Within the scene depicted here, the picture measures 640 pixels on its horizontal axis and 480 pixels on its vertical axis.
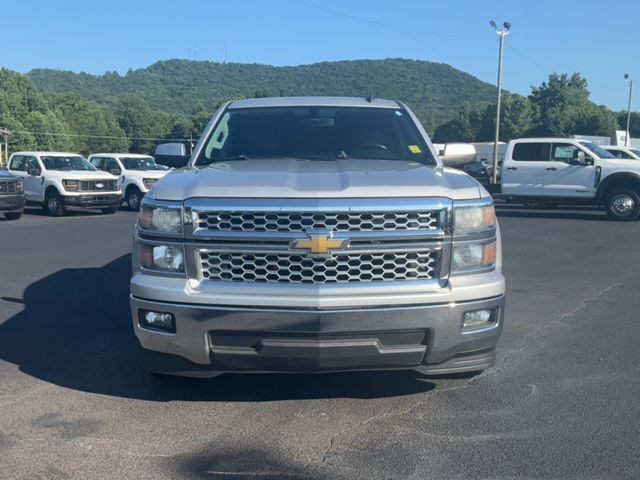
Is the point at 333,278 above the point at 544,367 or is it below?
above

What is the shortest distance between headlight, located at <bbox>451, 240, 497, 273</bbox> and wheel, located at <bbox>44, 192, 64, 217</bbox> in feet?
59.3

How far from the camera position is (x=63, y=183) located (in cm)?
2017

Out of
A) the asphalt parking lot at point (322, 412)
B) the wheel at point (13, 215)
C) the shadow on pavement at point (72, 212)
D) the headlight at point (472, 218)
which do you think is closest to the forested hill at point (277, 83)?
the shadow on pavement at point (72, 212)

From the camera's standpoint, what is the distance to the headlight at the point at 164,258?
13.1 feet

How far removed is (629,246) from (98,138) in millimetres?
84535

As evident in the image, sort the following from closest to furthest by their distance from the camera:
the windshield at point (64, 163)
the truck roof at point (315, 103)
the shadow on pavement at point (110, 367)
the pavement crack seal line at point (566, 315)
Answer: the shadow on pavement at point (110, 367) < the pavement crack seal line at point (566, 315) < the truck roof at point (315, 103) < the windshield at point (64, 163)

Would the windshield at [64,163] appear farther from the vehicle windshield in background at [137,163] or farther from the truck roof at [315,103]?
the truck roof at [315,103]

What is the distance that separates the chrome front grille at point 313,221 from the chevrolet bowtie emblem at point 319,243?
0.05 metres

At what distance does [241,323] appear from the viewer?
12.6 feet

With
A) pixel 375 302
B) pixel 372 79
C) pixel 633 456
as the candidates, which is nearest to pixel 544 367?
pixel 633 456

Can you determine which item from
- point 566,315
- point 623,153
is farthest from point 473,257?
point 623,153

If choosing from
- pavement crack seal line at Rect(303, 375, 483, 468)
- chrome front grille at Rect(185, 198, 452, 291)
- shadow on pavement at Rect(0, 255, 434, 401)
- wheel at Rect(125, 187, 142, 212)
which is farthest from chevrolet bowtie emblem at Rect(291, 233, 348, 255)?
wheel at Rect(125, 187, 142, 212)

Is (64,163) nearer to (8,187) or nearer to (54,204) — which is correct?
(54,204)

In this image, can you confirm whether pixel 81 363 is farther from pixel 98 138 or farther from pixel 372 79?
pixel 98 138
